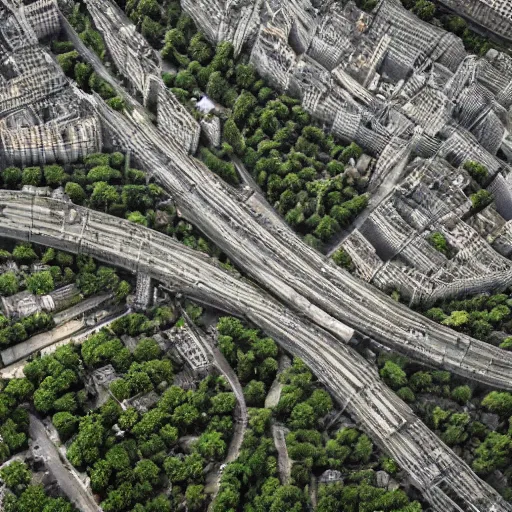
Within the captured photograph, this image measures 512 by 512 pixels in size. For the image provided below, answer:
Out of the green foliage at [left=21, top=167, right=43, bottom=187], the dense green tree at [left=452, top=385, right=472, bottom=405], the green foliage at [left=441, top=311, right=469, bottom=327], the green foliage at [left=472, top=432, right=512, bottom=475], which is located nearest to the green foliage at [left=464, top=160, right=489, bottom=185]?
the green foliage at [left=441, top=311, right=469, bottom=327]

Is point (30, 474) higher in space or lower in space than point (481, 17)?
lower

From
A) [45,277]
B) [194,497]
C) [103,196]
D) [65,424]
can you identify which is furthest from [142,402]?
[103,196]

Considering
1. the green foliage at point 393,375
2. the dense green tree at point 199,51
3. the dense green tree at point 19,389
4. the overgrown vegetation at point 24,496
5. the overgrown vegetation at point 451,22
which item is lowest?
the overgrown vegetation at point 24,496

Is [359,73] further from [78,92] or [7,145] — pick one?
[7,145]

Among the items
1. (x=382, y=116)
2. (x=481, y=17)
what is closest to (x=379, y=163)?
(x=382, y=116)

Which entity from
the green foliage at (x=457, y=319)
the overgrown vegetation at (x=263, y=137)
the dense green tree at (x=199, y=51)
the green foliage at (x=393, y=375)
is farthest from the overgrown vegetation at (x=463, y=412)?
the dense green tree at (x=199, y=51)

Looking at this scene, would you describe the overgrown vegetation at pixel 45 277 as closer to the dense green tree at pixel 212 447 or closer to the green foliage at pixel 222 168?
the green foliage at pixel 222 168
